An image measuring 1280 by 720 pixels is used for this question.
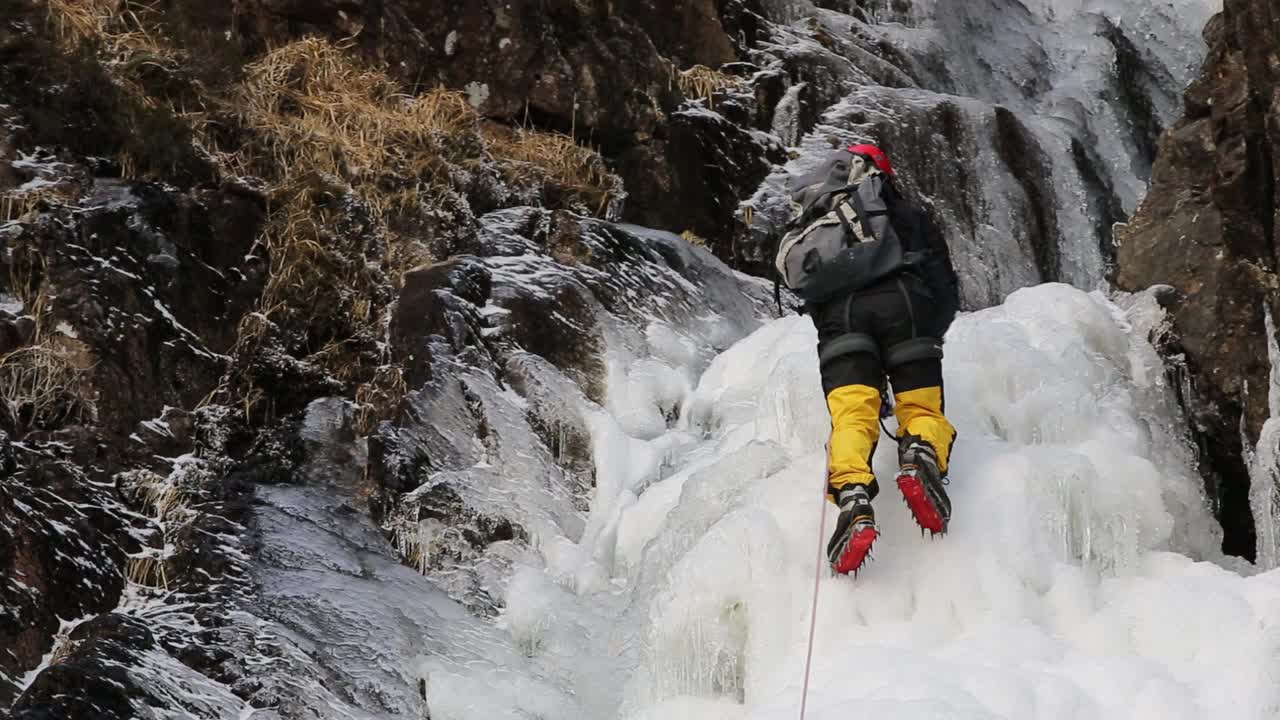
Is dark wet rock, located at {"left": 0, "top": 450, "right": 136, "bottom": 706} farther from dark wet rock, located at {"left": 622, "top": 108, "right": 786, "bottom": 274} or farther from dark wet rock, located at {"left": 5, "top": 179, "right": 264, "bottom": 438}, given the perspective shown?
dark wet rock, located at {"left": 622, "top": 108, "right": 786, "bottom": 274}

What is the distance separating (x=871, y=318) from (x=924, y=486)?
60 centimetres

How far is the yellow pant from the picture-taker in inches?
152

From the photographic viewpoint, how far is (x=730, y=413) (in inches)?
227

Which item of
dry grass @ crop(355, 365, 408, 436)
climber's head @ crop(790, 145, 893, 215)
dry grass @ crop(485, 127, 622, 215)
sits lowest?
dry grass @ crop(355, 365, 408, 436)

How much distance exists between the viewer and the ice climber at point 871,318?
152 inches

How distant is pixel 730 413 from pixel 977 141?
12.4 ft

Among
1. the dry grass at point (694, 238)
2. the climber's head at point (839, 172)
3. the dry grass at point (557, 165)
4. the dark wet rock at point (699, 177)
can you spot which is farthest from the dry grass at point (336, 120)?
the climber's head at point (839, 172)

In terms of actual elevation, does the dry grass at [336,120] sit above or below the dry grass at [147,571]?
above

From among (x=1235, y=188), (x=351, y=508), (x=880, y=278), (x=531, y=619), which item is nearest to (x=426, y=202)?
(x=351, y=508)

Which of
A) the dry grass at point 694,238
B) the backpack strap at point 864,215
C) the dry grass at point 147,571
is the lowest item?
the dry grass at point 147,571

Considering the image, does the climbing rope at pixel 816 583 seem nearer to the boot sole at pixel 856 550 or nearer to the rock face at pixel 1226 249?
the boot sole at pixel 856 550

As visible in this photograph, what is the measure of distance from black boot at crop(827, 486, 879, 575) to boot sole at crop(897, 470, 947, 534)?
0.12m

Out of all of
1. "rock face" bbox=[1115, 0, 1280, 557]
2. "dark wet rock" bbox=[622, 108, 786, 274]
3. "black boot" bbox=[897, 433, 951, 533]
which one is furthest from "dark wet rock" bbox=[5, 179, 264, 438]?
"rock face" bbox=[1115, 0, 1280, 557]

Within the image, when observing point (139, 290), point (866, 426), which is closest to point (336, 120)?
point (139, 290)
